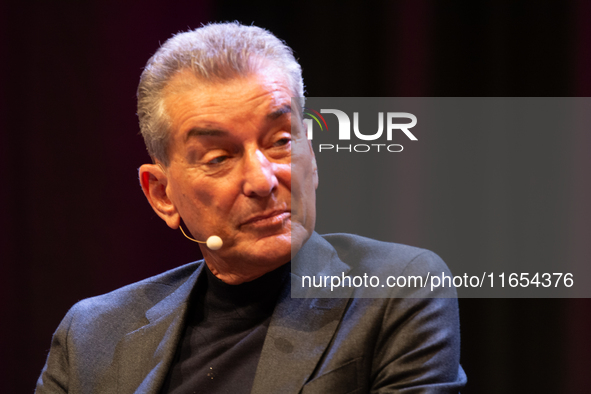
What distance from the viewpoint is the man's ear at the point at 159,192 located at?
65.9 inches

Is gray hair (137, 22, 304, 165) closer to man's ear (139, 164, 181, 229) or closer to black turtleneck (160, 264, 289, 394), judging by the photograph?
man's ear (139, 164, 181, 229)

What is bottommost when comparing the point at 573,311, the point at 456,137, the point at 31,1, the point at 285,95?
the point at 573,311

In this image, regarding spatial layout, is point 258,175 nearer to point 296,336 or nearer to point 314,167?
point 314,167

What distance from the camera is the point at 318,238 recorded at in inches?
64.6

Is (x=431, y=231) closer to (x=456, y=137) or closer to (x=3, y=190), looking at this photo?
(x=456, y=137)

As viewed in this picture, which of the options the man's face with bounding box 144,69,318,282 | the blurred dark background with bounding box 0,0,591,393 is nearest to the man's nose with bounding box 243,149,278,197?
the man's face with bounding box 144,69,318,282

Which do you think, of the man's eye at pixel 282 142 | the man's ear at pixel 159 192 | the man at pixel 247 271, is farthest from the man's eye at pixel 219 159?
the man's ear at pixel 159 192

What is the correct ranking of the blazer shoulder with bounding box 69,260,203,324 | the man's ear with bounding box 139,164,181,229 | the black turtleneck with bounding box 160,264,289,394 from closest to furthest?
the black turtleneck with bounding box 160,264,289,394, the man's ear with bounding box 139,164,181,229, the blazer shoulder with bounding box 69,260,203,324

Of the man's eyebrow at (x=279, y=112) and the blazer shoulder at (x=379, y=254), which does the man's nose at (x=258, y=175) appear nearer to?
the man's eyebrow at (x=279, y=112)

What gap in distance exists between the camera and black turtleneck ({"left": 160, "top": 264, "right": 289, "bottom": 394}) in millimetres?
1529

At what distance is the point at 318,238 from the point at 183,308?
0.45 meters

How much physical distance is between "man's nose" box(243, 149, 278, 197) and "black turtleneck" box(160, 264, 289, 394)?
27 cm

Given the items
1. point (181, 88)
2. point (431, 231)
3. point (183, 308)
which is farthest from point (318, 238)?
point (181, 88)

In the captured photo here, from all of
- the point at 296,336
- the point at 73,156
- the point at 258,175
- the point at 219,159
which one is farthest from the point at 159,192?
the point at 73,156
